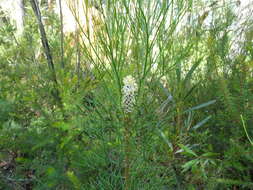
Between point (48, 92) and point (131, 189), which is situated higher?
point (48, 92)

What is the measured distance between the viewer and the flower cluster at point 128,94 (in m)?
0.66

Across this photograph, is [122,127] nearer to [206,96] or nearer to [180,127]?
[180,127]

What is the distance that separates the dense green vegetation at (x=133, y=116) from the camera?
669 millimetres

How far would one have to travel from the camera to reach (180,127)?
1.46 meters

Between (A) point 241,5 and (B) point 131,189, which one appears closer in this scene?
(B) point 131,189

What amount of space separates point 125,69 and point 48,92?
3.31 ft

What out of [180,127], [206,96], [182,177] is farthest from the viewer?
[206,96]

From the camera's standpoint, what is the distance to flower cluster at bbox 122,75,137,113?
66cm

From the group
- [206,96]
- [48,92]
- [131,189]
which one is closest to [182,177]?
[131,189]

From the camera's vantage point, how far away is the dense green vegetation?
67cm

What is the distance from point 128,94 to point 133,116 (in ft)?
0.29

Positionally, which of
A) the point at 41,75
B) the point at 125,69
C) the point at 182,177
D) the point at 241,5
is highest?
the point at 241,5

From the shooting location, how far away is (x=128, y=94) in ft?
2.16

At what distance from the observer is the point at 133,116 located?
710mm
